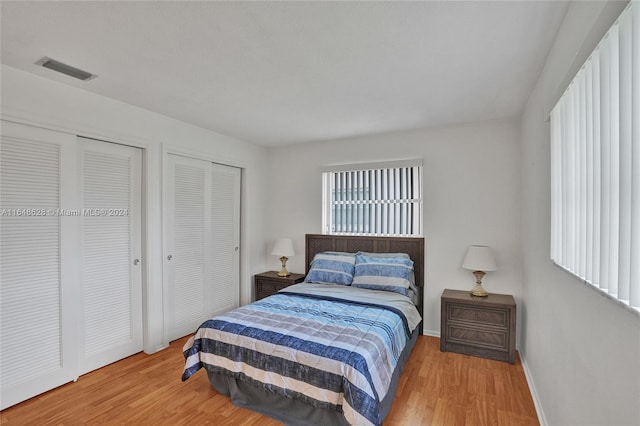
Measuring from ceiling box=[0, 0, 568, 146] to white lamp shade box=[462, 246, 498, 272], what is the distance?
141cm

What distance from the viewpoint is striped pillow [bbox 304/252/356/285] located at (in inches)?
141

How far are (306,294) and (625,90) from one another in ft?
9.05

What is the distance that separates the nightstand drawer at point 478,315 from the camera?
9.41 ft

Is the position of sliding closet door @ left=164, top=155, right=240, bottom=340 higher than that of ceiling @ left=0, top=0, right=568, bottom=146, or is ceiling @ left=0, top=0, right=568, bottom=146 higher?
ceiling @ left=0, top=0, right=568, bottom=146

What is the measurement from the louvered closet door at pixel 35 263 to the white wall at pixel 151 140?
173 millimetres

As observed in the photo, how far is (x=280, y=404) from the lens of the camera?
81.1 inches

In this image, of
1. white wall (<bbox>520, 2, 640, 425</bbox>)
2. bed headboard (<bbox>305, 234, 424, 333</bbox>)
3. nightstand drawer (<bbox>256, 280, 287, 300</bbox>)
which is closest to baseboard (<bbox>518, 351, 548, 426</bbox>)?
white wall (<bbox>520, 2, 640, 425</bbox>)

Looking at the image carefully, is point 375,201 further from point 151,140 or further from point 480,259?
point 151,140

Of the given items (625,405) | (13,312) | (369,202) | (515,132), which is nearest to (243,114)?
(369,202)

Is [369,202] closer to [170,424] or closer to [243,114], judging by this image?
[243,114]

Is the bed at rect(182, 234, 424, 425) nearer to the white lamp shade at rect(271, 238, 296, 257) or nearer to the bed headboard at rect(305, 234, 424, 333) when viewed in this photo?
the bed headboard at rect(305, 234, 424, 333)

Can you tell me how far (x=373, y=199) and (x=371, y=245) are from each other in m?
0.60

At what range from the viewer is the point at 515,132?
10.4 ft

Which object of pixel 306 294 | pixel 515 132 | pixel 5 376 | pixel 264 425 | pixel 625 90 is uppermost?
pixel 515 132
